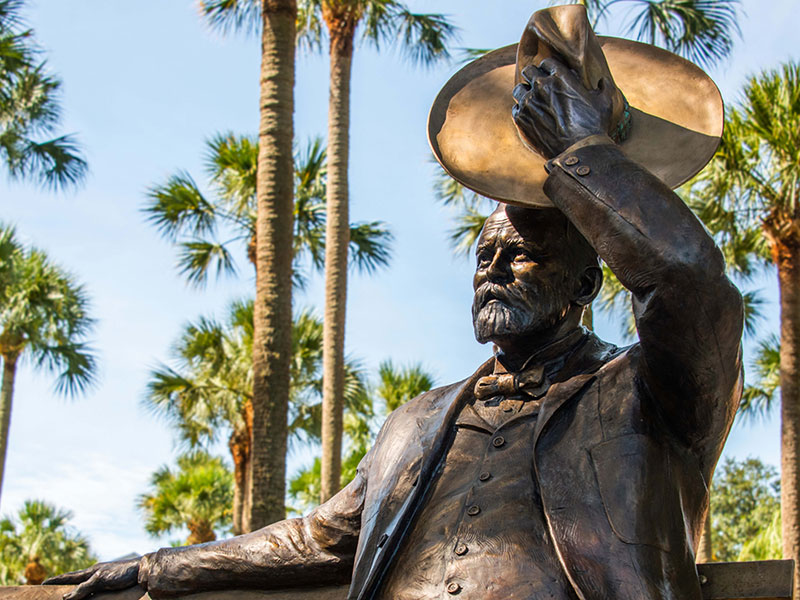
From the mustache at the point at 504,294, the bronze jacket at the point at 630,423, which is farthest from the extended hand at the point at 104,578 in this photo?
the mustache at the point at 504,294

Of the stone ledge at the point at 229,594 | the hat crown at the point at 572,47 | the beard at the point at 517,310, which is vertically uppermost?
the hat crown at the point at 572,47

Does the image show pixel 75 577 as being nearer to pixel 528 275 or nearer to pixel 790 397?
pixel 528 275

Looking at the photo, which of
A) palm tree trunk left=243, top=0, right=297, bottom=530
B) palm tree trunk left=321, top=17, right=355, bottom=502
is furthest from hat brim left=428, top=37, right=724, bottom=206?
palm tree trunk left=321, top=17, right=355, bottom=502

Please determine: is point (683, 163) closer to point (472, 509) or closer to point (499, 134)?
point (499, 134)

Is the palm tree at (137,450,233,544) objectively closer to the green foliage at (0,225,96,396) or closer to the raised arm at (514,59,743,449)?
the green foliage at (0,225,96,396)

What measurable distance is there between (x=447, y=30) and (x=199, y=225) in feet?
15.5

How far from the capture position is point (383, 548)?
2.93m

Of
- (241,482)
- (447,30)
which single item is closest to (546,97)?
(447,30)

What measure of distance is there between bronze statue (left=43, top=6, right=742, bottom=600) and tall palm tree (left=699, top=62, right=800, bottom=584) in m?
10.6

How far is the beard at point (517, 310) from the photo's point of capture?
3.13 metres

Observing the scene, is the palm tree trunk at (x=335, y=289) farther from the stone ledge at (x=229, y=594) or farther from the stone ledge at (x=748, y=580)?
the stone ledge at (x=748, y=580)

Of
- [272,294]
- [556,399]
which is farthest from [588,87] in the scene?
[272,294]

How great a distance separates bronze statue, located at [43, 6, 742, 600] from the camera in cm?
261

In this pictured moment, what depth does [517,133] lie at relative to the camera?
323cm
